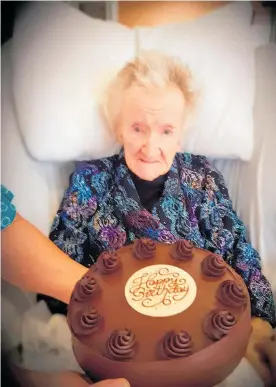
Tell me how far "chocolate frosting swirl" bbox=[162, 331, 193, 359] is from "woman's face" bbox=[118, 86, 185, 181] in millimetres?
231

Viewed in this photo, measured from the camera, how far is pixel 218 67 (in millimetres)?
758

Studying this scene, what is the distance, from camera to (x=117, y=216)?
75 cm

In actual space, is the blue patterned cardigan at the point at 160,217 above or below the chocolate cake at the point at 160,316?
above

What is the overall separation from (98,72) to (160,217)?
0.22m

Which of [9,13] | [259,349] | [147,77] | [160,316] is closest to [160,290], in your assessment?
[160,316]

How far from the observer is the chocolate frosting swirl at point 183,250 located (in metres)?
0.72

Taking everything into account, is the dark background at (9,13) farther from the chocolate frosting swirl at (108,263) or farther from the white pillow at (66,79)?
the chocolate frosting swirl at (108,263)

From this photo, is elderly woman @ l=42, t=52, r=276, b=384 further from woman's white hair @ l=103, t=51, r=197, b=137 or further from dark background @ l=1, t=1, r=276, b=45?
dark background @ l=1, t=1, r=276, b=45

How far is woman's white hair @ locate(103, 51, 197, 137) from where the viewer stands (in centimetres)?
74

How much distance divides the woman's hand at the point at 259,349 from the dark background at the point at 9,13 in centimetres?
46

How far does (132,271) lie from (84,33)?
13.5 inches

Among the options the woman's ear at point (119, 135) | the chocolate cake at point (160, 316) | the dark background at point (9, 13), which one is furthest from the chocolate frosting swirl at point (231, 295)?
the dark background at point (9, 13)

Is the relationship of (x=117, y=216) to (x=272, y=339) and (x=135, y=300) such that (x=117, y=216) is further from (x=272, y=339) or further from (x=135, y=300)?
(x=272, y=339)

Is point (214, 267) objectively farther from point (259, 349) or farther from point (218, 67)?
point (218, 67)
